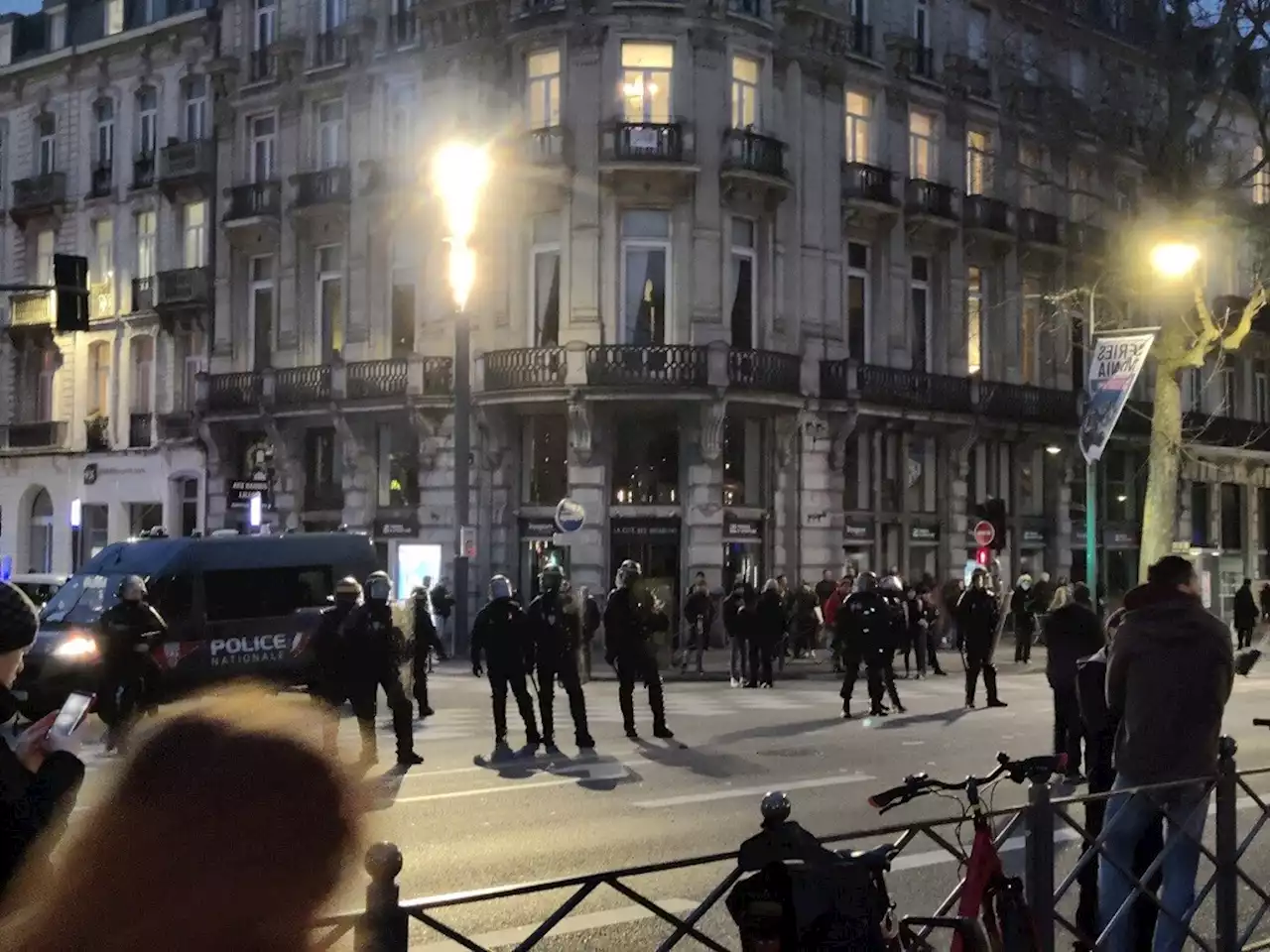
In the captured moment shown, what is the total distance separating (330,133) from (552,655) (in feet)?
80.6

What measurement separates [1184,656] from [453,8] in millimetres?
29551

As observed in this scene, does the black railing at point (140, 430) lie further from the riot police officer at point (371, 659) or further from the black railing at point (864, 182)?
the riot police officer at point (371, 659)

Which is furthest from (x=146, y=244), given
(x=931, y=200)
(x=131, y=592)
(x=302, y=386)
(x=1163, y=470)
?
(x=131, y=592)

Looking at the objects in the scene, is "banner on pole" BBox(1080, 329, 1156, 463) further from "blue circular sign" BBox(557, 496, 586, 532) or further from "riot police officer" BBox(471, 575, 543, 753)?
"riot police officer" BBox(471, 575, 543, 753)

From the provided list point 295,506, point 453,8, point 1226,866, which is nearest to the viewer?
point 1226,866

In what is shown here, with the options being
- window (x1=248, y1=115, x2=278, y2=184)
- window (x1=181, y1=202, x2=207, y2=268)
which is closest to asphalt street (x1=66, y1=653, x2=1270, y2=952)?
window (x1=248, y1=115, x2=278, y2=184)

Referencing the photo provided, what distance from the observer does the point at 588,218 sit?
31.0 metres

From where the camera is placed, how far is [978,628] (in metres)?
18.6

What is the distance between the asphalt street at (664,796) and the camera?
707 centimetres

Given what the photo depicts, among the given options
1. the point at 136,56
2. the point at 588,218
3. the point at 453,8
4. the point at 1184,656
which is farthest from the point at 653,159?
the point at 1184,656

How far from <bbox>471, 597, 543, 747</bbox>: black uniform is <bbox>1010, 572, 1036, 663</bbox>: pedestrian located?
16908 mm

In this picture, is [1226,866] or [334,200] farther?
[334,200]

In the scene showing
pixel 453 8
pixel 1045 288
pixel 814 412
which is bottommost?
pixel 814 412

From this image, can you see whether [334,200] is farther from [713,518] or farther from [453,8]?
[713,518]
